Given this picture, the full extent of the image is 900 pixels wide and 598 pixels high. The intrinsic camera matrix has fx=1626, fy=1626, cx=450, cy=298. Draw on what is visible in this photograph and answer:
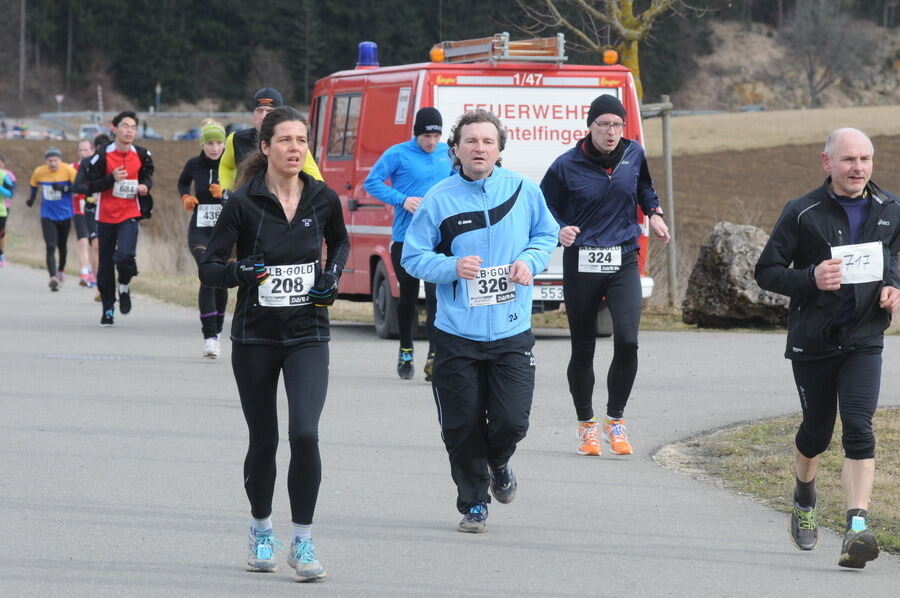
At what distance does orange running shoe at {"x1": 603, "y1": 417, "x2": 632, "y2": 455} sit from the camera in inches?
362

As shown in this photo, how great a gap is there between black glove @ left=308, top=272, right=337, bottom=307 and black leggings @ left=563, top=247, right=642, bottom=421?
10.1 ft

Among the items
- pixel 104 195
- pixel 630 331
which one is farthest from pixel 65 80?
pixel 630 331

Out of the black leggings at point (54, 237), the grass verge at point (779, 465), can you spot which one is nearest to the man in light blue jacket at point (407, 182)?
the grass verge at point (779, 465)

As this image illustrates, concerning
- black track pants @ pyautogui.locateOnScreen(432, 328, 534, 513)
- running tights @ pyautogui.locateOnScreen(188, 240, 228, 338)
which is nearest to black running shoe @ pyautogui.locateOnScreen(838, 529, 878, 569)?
black track pants @ pyautogui.locateOnScreen(432, 328, 534, 513)

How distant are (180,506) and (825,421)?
2.95 m

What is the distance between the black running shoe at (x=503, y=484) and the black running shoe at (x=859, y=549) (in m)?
1.67

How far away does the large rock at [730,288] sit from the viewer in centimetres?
1669

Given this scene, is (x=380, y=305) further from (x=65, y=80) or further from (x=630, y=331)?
(x=65, y=80)

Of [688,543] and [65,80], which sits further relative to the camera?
[65,80]

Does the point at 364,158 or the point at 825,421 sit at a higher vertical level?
the point at 364,158

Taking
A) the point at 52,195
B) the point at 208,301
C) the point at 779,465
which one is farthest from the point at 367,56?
the point at 779,465

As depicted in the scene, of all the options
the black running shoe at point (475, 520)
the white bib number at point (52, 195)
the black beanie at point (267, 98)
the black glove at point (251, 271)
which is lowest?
the black running shoe at point (475, 520)

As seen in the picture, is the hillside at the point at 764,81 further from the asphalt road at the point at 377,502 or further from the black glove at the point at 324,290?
the black glove at the point at 324,290

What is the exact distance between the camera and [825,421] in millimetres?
6727
